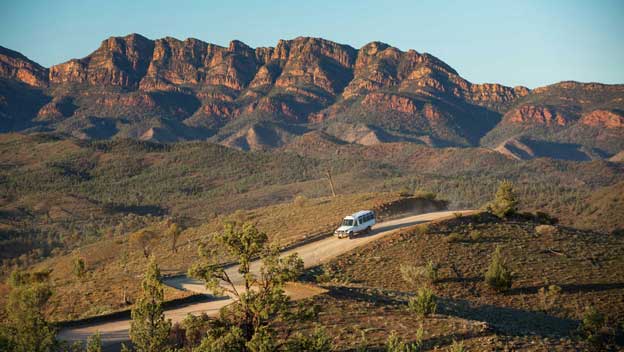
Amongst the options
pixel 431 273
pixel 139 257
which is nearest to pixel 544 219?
pixel 431 273

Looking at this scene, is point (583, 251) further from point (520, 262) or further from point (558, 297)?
point (558, 297)

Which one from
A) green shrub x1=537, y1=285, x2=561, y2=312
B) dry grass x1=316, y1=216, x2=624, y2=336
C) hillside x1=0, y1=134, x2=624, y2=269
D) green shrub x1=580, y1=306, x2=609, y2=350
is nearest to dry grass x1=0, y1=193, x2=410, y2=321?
dry grass x1=316, y1=216, x2=624, y2=336

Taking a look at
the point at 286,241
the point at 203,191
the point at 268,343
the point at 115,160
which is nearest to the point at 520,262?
the point at 286,241

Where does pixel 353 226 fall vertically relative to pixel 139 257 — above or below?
above

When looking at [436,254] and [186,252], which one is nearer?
[436,254]

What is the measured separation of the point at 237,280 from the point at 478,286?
13.7 metres

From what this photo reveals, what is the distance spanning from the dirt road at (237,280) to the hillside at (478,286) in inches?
51.6

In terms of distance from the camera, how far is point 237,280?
109 ft

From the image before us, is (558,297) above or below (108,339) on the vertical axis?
below

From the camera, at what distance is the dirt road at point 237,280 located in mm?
23969

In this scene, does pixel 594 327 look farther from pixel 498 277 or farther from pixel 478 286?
pixel 478 286

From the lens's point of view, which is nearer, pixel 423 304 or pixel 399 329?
pixel 399 329

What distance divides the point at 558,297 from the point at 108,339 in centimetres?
2333

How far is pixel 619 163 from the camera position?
556 ft
